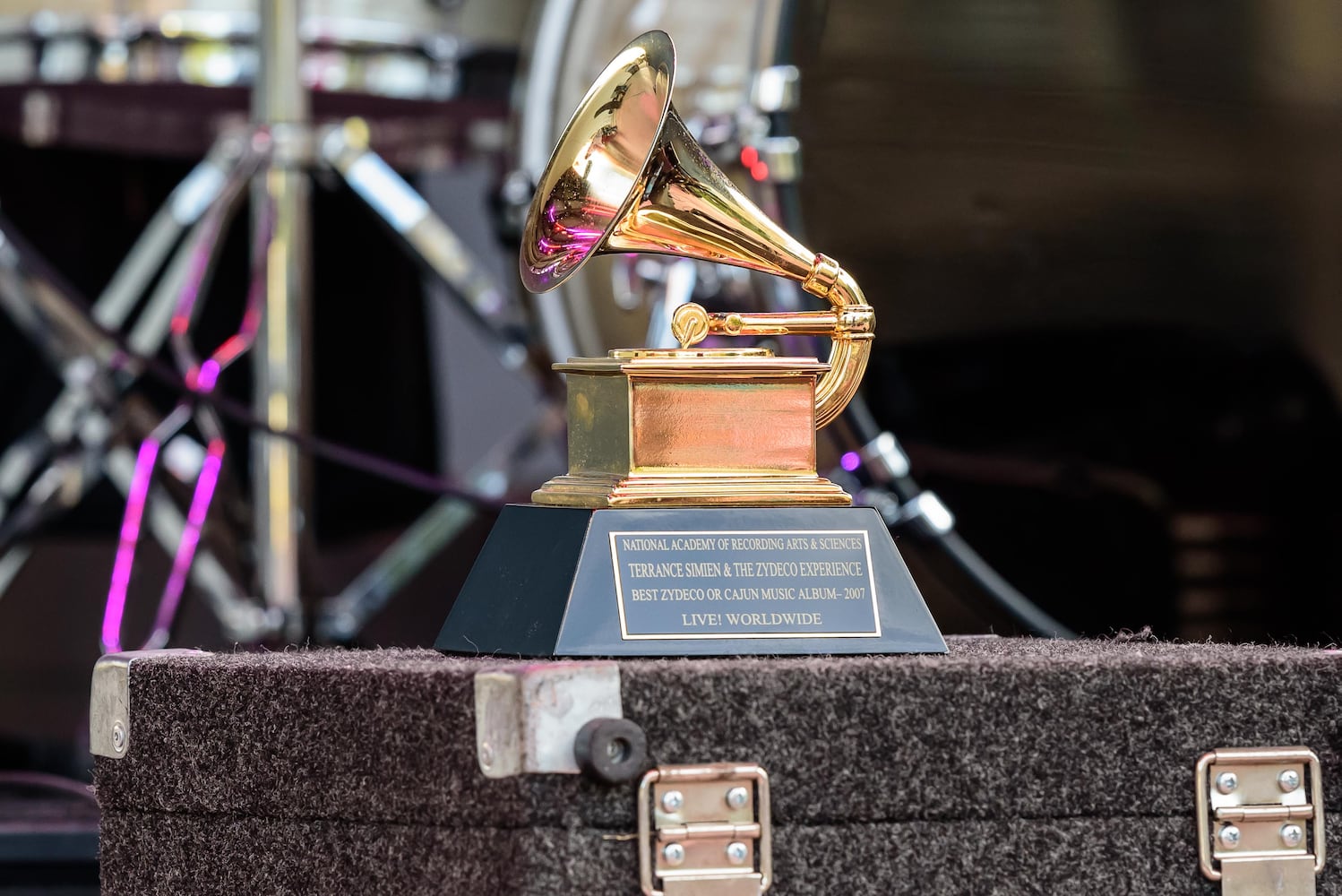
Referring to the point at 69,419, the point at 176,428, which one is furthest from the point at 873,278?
the point at 69,419

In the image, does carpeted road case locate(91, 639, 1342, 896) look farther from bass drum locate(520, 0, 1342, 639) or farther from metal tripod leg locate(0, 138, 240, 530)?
metal tripod leg locate(0, 138, 240, 530)

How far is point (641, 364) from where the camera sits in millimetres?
1070

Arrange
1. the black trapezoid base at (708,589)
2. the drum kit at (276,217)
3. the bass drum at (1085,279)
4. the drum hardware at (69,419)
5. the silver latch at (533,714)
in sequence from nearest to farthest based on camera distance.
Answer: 1. the silver latch at (533,714)
2. the black trapezoid base at (708,589)
3. the bass drum at (1085,279)
4. the drum kit at (276,217)
5. the drum hardware at (69,419)

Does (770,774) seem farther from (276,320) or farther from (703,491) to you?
(276,320)

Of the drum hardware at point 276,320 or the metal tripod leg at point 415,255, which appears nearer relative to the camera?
the drum hardware at point 276,320

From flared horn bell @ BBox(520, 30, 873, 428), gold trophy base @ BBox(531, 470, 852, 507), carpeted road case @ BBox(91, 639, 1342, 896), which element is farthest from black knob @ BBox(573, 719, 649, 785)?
flared horn bell @ BBox(520, 30, 873, 428)

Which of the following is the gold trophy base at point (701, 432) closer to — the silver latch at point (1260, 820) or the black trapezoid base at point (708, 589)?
the black trapezoid base at point (708, 589)

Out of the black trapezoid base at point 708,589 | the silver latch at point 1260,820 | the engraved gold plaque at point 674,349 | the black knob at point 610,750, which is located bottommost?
the silver latch at point 1260,820

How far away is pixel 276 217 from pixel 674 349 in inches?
53.5

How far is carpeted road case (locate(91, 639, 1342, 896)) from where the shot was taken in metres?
0.93

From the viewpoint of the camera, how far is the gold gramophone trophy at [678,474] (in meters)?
1.03

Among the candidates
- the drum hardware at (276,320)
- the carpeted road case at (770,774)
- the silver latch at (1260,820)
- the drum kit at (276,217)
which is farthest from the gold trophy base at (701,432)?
the drum hardware at (276,320)

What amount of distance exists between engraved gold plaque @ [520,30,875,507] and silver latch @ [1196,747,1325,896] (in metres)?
0.26

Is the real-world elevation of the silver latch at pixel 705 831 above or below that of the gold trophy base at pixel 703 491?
below
